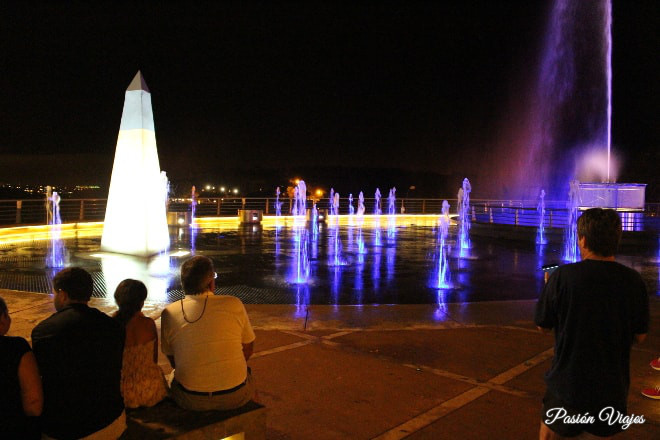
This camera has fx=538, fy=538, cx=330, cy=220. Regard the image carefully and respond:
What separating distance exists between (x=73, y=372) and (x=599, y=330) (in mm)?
2616

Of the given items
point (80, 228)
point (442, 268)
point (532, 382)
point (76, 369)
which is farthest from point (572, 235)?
point (80, 228)

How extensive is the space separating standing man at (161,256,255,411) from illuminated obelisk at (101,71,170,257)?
11.1 m

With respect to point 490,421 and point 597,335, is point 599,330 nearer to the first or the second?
point 597,335

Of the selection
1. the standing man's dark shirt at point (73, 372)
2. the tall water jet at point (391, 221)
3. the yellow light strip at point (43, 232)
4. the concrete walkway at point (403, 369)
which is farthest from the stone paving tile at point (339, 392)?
the yellow light strip at point (43, 232)

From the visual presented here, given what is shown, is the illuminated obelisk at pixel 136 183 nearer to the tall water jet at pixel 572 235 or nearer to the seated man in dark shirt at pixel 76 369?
the tall water jet at pixel 572 235

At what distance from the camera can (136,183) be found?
1367cm

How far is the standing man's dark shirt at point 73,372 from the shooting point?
269cm

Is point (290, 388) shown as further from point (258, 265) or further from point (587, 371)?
point (258, 265)

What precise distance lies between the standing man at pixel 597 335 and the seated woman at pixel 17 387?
2.54 meters

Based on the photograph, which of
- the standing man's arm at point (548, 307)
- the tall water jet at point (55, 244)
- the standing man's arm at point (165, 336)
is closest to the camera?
the standing man's arm at point (548, 307)

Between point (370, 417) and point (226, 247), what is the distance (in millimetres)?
13323

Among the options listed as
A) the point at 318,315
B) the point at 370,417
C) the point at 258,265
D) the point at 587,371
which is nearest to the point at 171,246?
the point at 258,265

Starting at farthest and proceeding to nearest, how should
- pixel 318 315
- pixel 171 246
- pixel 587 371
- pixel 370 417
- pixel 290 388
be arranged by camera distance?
pixel 171 246 → pixel 318 315 → pixel 290 388 → pixel 370 417 → pixel 587 371

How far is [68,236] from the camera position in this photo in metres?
20.2
